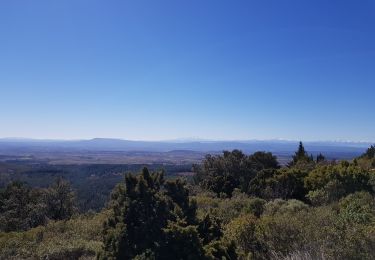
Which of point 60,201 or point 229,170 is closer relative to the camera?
point 60,201

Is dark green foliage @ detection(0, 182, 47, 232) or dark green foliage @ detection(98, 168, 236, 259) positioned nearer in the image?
dark green foliage @ detection(98, 168, 236, 259)

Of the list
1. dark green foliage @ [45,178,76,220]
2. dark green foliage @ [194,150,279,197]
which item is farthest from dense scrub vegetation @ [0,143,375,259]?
dark green foliage @ [45,178,76,220]

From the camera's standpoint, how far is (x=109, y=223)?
12.1 meters

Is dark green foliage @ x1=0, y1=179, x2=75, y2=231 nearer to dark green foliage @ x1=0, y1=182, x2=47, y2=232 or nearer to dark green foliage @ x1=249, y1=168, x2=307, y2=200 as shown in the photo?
dark green foliage @ x1=0, y1=182, x2=47, y2=232

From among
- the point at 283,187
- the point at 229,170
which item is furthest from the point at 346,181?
the point at 229,170

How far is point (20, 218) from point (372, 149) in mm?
36833

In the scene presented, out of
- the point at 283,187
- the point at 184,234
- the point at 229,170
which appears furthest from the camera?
the point at 229,170

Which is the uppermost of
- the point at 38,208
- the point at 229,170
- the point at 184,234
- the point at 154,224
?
the point at 229,170

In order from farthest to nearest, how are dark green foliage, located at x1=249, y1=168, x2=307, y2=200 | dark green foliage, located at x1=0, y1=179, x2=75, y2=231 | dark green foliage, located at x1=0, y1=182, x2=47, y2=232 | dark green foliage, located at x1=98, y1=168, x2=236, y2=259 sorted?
dark green foliage, located at x1=0, y1=179, x2=75, y2=231, dark green foliage, located at x1=0, y1=182, x2=47, y2=232, dark green foliage, located at x1=249, y1=168, x2=307, y2=200, dark green foliage, located at x1=98, y1=168, x2=236, y2=259

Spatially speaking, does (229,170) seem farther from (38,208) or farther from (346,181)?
(38,208)

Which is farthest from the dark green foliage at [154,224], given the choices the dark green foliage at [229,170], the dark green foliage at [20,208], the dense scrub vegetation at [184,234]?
the dark green foliage at [20,208]

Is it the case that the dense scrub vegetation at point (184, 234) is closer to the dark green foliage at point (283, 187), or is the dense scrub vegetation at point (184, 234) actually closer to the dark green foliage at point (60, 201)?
the dark green foliage at point (283, 187)

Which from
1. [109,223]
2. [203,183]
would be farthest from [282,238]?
[203,183]

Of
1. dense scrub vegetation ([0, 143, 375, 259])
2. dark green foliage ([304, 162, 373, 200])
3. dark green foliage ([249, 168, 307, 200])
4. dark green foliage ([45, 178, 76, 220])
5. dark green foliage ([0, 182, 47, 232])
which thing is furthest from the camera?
dark green foliage ([45, 178, 76, 220])
